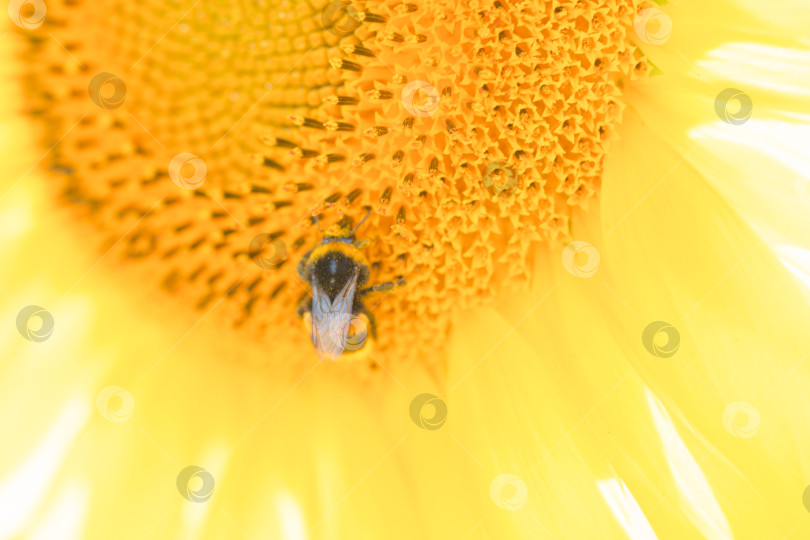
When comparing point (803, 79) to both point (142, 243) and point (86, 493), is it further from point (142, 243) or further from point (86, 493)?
point (86, 493)

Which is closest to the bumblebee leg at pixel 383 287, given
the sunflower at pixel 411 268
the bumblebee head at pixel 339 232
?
the sunflower at pixel 411 268

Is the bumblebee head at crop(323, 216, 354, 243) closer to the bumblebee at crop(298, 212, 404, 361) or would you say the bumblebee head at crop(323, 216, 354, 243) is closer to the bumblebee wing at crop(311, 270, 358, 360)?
the bumblebee at crop(298, 212, 404, 361)

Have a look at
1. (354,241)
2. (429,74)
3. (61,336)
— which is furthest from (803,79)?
(61,336)

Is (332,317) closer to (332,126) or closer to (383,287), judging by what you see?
(383,287)

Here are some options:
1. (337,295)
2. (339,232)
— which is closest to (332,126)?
(339,232)

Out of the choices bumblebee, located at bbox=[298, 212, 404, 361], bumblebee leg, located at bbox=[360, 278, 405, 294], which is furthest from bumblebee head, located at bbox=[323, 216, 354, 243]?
bumblebee leg, located at bbox=[360, 278, 405, 294]

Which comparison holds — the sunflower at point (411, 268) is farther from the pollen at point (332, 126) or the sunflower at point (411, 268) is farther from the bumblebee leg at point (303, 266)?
the bumblebee leg at point (303, 266)
